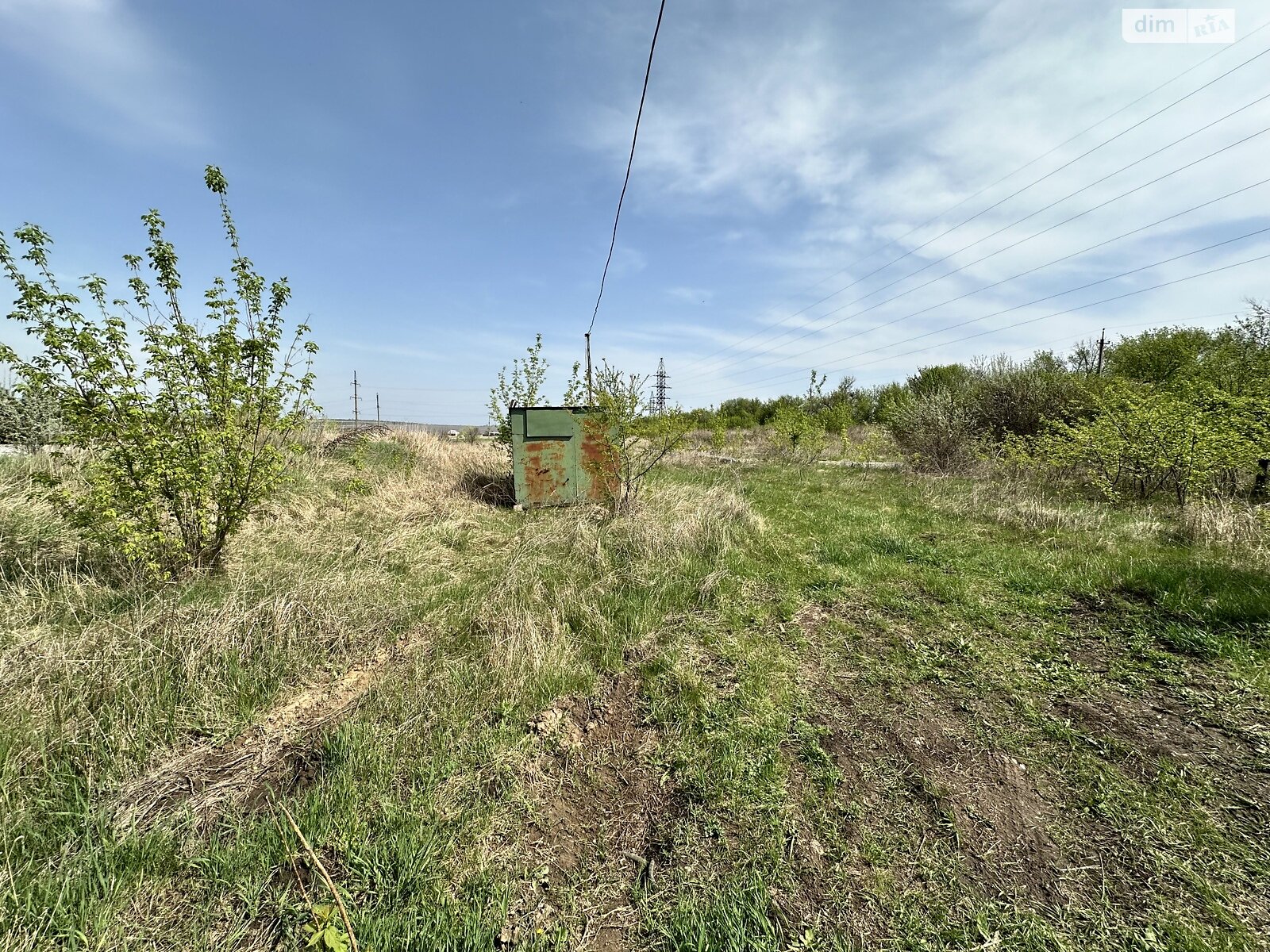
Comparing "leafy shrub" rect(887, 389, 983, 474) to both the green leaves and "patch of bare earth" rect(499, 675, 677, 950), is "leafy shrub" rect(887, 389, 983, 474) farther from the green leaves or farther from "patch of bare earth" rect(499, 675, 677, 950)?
the green leaves

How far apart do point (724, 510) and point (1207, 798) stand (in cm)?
517

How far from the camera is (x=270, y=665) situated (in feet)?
10.3

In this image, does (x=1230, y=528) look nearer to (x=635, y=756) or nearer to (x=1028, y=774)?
(x=1028, y=774)

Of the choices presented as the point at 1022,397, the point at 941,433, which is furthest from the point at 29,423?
the point at 1022,397

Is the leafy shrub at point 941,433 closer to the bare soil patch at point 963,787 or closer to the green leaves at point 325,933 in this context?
the bare soil patch at point 963,787

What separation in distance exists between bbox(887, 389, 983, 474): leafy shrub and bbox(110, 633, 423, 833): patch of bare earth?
15.0m

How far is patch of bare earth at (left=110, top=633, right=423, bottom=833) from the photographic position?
6.95 feet

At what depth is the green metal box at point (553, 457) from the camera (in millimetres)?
8836

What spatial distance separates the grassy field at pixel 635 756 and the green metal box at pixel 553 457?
4204 mm

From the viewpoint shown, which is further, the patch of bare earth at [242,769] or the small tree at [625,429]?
the small tree at [625,429]

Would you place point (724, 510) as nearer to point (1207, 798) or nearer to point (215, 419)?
point (1207, 798)

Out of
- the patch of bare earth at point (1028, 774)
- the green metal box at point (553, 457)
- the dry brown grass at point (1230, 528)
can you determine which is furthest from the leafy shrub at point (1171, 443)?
the green metal box at point (553, 457)

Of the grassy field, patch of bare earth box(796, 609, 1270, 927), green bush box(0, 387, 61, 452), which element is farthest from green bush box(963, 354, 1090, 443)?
green bush box(0, 387, 61, 452)

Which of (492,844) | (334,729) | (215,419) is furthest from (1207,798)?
(215,419)
